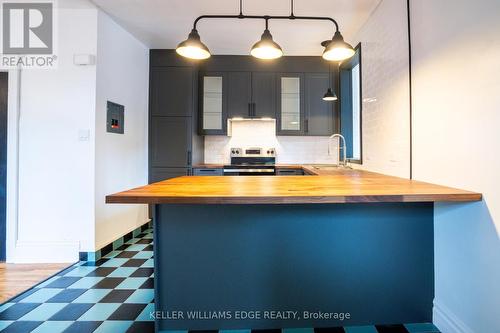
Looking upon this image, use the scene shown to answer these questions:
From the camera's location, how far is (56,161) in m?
2.71

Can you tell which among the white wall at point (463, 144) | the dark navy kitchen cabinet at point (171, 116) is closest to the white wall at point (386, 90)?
the white wall at point (463, 144)

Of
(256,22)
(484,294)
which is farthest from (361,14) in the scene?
(484,294)

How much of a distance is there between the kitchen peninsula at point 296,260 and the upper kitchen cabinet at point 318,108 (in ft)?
8.84

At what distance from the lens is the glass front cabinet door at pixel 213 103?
420 centimetres

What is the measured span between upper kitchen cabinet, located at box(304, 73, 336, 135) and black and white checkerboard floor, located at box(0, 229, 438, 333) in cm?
302

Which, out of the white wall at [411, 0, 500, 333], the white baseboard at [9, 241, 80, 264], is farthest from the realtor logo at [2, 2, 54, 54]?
the white wall at [411, 0, 500, 333]

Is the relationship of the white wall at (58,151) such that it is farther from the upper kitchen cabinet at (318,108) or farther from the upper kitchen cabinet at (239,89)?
the upper kitchen cabinet at (318,108)

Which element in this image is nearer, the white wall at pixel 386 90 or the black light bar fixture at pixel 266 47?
the black light bar fixture at pixel 266 47

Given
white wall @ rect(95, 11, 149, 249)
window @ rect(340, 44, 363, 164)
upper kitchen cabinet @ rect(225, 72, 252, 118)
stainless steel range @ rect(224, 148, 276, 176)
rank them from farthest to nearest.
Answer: stainless steel range @ rect(224, 148, 276, 176) → upper kitchen cabinet @ rect(225, 72, 252, 118) → window @ rect(340, 44, 363, 164) → white wall @ rect(95, 11, 149, 249)

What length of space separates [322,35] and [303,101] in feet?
3.39

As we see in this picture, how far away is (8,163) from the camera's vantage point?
2689 mm

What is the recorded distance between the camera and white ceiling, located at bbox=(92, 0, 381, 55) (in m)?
2.72

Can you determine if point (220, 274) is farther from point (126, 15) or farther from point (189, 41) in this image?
point (126, 15)

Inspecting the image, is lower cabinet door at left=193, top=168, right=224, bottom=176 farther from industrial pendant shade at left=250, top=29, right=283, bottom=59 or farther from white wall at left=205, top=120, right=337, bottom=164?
industrial pendant shade at left=250, top=29, right=283, bottom=59
